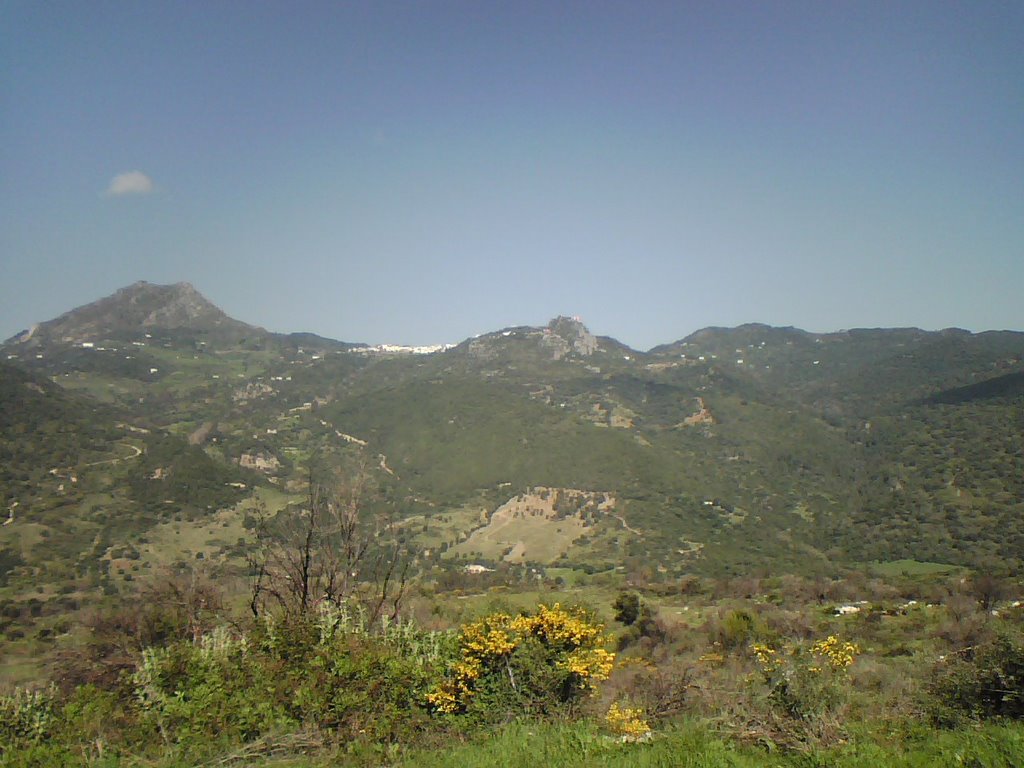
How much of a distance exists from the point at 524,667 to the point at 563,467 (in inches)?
4860

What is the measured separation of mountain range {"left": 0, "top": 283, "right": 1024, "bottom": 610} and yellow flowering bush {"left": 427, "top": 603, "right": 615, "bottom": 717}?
6917cm

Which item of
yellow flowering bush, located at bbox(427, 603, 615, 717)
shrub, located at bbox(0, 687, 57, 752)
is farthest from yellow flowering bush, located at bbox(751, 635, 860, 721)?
shrub, located at bbox(0, 687, 57, 752)

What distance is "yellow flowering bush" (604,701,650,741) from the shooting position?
8.66m

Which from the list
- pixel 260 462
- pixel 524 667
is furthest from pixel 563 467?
pixel 524 667

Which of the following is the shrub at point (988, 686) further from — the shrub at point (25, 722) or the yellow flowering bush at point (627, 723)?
the shrub at point (25, 722)

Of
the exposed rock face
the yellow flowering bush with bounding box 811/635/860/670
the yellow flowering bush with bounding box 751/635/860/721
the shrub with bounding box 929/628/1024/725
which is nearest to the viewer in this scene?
the yellow flowering bush with bounding box 751/635/860/721

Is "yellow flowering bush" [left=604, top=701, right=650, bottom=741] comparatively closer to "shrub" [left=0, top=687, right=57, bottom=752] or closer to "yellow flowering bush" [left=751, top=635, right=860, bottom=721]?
"yellow flowering bush" [left=751, top=635, right=860, bottom=721]

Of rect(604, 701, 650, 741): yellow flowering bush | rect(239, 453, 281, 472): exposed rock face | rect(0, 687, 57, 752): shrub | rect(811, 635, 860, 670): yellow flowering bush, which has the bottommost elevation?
rect(239, 453, 281, 472): exposed rock face

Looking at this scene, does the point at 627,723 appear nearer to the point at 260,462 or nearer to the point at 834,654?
the point at 834,654

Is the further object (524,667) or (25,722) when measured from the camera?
(25,722)

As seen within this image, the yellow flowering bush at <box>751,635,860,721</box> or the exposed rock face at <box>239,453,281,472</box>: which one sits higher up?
the yellow flowering bush at <box>751,635,860,721</box>

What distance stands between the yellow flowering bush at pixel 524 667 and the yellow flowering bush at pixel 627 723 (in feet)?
3.31

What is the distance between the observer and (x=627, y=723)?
30.0ft

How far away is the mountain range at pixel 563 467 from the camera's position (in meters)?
79.6
